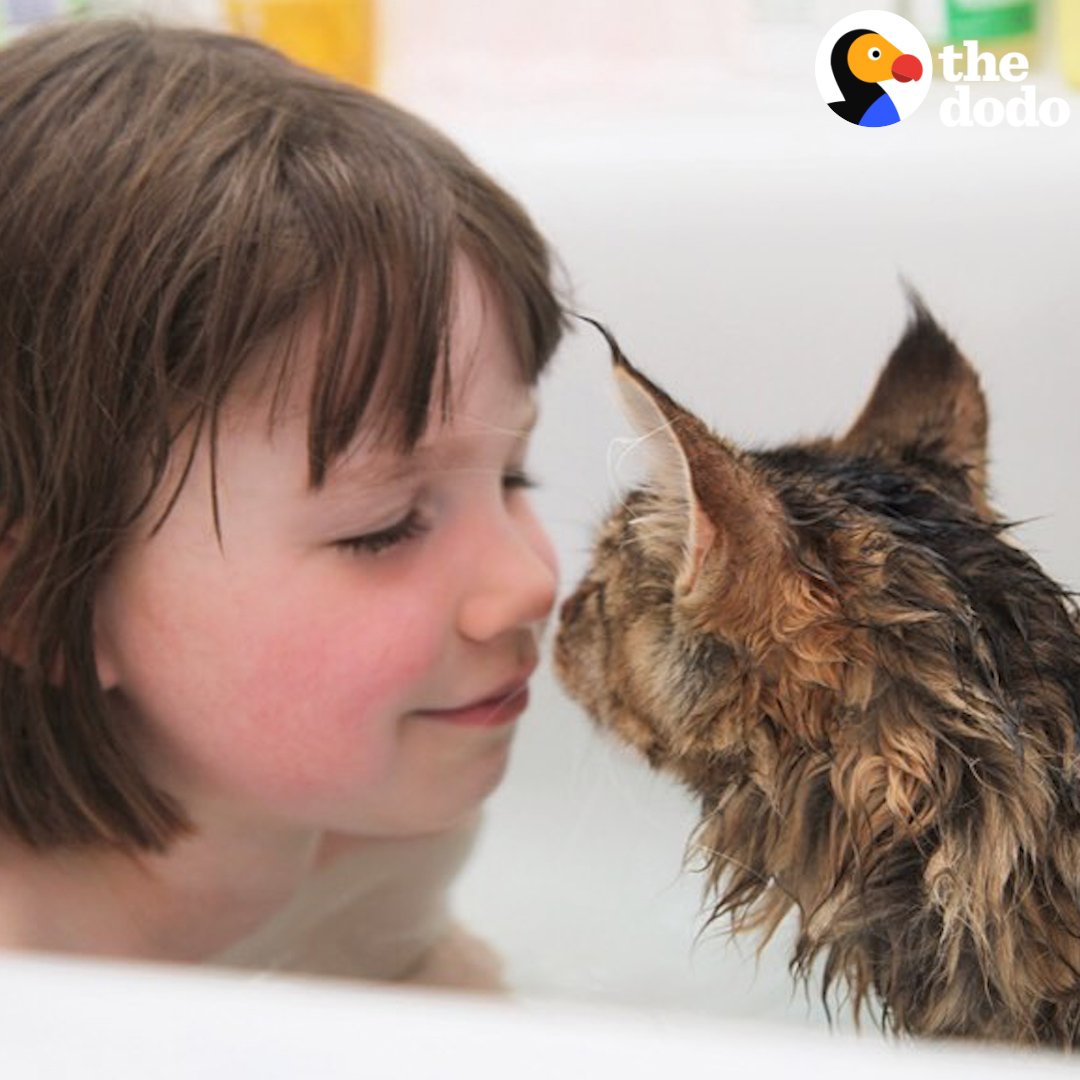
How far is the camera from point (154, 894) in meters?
1.25

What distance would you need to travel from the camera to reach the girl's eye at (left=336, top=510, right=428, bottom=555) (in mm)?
1138

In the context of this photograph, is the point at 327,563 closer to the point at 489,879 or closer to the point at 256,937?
the point at 256,937

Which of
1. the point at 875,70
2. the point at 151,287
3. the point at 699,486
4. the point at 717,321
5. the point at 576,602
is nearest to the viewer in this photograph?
the point at 699,486

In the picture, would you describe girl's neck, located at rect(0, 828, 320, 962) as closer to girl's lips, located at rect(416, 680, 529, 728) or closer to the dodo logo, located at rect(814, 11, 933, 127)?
girl's lips, located at rect(416, 680, 529, 728)

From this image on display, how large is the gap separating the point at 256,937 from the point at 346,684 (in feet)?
0.98

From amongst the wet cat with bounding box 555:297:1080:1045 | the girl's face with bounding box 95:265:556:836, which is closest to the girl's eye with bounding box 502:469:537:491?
the girl's face with bounding box 95:265:556:836

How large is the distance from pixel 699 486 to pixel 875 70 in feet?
3.38

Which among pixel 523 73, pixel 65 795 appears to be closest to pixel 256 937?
pixel 65 795

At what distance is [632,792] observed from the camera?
1.17 meters

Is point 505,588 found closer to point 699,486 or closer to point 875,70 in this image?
point 699,486

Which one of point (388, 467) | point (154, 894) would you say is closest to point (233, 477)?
point (388, 467)

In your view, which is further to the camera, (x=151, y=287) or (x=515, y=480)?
(x=515, y=480)

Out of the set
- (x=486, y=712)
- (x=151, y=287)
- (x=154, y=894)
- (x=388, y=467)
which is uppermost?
(x=151, y=287)

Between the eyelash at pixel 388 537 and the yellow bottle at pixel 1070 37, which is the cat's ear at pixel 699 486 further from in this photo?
the yellow bottle at pixel 1070 37
